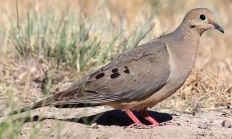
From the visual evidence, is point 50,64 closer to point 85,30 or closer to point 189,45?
point 85,30

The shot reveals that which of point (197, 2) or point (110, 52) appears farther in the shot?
point (197, 2)

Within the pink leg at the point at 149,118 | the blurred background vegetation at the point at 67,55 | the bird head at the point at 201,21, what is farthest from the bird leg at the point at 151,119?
the bird head at the point at 201,21

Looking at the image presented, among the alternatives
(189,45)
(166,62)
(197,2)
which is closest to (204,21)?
(189,45)

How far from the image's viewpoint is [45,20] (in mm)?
→ 7812

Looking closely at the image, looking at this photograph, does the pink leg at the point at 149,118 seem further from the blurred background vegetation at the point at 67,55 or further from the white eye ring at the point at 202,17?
the white eye ring at the point at 202,17

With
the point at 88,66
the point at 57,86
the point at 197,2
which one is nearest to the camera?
the point at 57,86

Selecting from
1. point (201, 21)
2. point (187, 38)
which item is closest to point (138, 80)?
point (187, 38)

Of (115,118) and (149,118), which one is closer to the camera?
(149,118)

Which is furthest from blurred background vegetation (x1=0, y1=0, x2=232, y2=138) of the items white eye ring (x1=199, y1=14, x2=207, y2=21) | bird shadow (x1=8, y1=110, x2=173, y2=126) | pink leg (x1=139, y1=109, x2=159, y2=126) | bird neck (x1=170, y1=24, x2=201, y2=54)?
white eye ring (x1=199, y1=14, x2=207, y2=21)

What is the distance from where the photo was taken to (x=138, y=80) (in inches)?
216

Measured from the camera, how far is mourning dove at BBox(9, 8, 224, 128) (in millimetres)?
5406

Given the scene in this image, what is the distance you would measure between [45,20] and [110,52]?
1.06 m

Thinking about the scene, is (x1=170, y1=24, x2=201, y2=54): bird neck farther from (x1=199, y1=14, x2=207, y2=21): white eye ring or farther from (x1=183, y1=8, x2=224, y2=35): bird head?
(x1=199, y1=14, x2=207, y2=21): white eye ring

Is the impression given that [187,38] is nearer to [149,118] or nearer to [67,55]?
[149,118]
